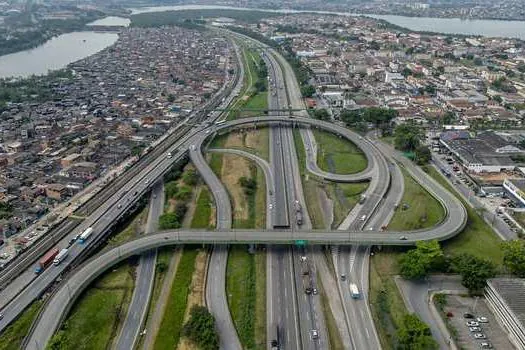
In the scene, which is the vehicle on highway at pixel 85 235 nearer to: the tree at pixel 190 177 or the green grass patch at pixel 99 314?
the green grass patch at pixel 99 314

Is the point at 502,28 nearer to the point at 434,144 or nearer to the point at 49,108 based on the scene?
the point at 434,144

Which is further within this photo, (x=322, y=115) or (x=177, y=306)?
(x=322, y=115)

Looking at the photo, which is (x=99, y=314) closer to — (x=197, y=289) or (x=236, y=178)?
(x=197, y=289)

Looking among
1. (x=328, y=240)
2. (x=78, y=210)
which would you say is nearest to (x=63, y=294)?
(x=78, y=210)

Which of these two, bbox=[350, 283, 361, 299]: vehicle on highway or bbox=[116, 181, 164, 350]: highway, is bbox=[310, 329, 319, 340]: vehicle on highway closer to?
bbox=[350, 283, 361, 299]: vehicle on highway

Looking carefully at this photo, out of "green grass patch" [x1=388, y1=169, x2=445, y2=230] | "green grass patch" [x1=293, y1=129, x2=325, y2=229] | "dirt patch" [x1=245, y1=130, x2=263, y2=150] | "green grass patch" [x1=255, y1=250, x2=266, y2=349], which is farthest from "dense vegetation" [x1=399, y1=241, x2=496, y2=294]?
"dirt patch" [x1=245, y1=130, x2=263, y2=150]

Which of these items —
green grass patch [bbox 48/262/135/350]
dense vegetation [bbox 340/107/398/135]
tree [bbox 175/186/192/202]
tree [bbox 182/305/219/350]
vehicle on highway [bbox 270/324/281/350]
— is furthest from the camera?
dense vegetation [bbox 340/107/398/135]

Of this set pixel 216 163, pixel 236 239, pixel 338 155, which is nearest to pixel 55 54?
pixel 216 163
